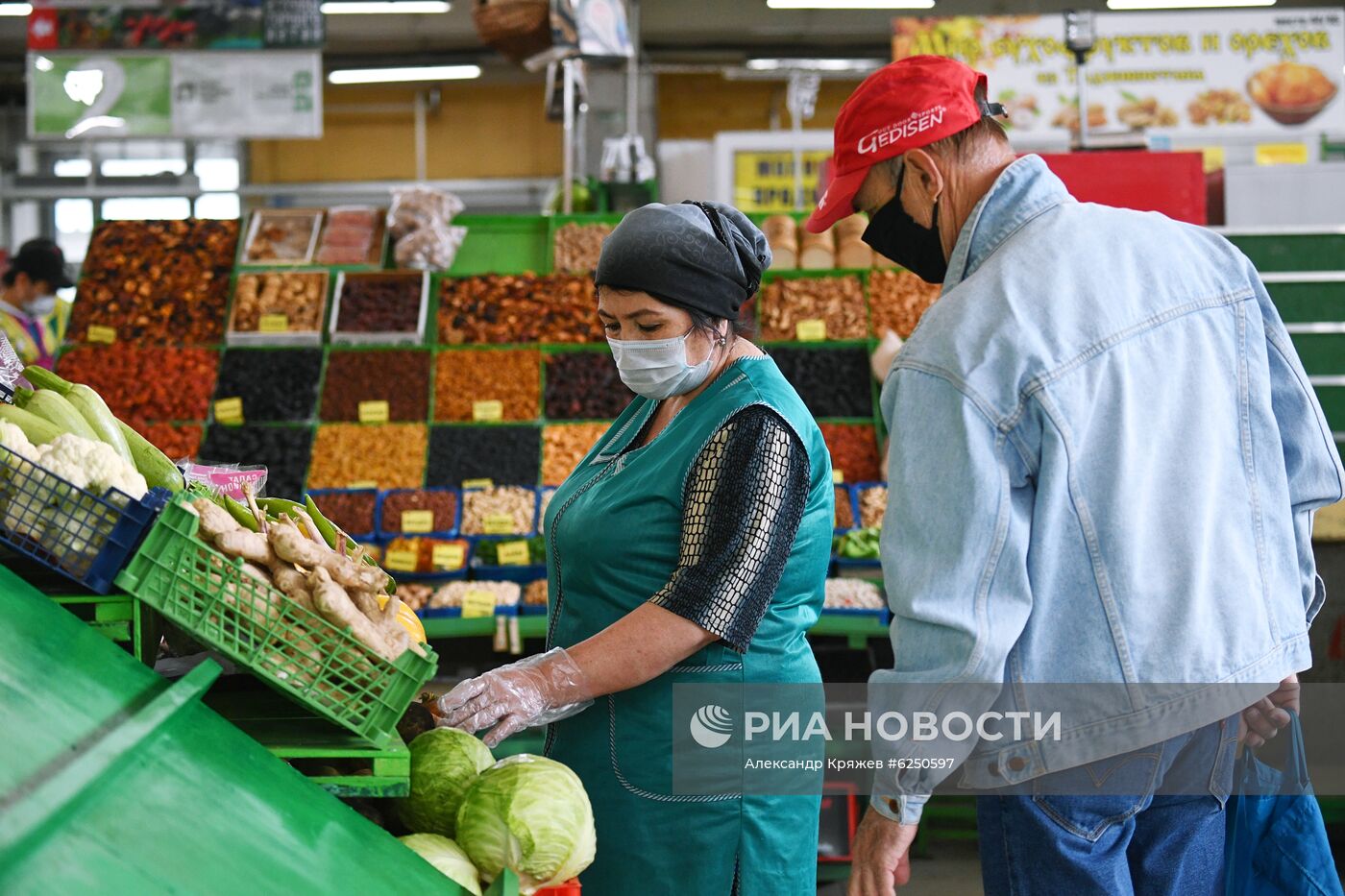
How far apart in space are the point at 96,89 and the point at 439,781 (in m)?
7.90

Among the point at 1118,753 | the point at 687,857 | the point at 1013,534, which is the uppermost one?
the point at 1013,534

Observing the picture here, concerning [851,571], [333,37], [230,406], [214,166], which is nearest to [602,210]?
[230,406]

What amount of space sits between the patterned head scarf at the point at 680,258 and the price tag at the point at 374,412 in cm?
378

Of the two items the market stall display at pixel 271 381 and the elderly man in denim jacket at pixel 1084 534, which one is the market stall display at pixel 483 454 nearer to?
the market stall display at pixel 271 381

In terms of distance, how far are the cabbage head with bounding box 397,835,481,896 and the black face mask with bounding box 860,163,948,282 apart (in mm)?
1035

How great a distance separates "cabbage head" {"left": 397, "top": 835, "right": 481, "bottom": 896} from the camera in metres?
1.53

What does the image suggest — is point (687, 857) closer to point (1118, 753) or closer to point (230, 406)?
point (1118, 753)

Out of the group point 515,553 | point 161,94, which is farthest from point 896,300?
point 161,94

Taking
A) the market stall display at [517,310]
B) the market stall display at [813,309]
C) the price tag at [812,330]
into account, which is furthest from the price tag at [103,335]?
the price tag at [812,330]

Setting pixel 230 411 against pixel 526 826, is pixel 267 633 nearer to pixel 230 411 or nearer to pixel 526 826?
pixel 526 826

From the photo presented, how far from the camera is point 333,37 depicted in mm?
13742

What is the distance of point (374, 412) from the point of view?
5.71m

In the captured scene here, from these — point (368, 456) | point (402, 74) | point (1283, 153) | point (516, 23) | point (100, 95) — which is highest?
point (402, 74)

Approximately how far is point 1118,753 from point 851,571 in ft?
11.3
